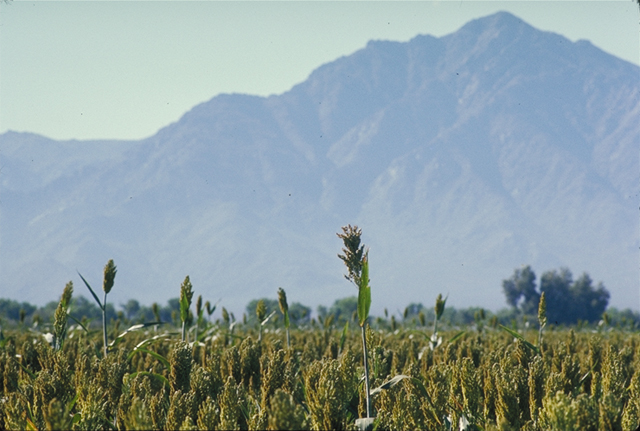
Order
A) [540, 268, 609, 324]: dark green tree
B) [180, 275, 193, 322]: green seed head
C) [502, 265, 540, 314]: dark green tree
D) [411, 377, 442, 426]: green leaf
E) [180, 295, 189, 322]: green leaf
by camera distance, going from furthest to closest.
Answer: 1. [502, 265, 540, 314]: dark green tree
2. [540, 268, 609, 324]: dark green tree
3. [180, 295, 189, 322]: green leaf
4. [180, 275, 193, 322]: green seed head
5. [411, 377, 442, 426]: green leaf

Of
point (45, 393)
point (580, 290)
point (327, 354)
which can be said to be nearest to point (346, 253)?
point (45, 393)

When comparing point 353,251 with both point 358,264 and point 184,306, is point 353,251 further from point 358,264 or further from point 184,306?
point 184,306

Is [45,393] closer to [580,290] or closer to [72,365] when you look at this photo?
[72,365]

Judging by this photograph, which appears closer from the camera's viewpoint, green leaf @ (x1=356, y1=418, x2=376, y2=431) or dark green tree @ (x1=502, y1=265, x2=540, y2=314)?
green leaf @ (x1=356, y1=418, x2=376, y2=431)

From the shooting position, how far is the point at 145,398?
362 cm

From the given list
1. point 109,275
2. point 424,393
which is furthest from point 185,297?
point 424,393

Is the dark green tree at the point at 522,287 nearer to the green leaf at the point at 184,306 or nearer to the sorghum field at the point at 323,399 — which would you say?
the green leaf at the point at 184,306

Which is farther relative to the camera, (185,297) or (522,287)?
(522,287)

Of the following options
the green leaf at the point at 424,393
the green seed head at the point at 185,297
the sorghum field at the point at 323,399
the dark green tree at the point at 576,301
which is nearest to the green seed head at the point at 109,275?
the green seed head at the point at 185,297

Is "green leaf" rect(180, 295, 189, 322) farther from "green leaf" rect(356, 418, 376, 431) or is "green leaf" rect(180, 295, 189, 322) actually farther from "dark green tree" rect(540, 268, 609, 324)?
"dark green tree" rect(540, 268, 609, 324)

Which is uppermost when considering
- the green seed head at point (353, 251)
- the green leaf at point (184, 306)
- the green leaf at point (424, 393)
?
the green seed head at point (353, 251)

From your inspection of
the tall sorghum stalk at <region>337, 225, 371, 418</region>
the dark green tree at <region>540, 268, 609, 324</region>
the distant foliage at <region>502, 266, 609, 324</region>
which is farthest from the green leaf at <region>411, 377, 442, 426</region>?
the dark green tree at <region>540, 268, 609, 324</region>

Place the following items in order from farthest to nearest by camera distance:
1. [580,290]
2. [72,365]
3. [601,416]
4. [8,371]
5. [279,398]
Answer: [580,290] → [72,365] → [8,371] → [601,416] → [279,398]

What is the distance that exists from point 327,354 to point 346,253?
4.55m
